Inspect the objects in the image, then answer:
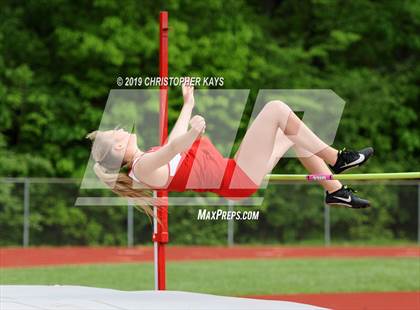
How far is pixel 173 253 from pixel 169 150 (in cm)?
1050

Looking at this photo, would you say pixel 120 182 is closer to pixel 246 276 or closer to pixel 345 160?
pixel 345 160

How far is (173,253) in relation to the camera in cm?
1625

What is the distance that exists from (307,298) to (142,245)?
7.65 meters

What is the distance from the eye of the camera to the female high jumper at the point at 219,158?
6195mm

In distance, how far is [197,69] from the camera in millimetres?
18141

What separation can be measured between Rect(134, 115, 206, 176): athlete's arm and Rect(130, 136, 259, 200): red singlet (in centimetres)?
20

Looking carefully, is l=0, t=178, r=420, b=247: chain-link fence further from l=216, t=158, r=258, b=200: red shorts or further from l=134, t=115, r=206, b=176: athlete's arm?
l=134, t=115, r=206, b=176: athlete's arm

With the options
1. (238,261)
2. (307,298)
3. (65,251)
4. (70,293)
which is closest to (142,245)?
(65,251)

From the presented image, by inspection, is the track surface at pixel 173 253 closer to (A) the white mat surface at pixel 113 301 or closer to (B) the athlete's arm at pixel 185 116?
(A) the white mat surface at pixel 113 301

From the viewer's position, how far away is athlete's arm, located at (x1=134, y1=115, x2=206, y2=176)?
576 cm

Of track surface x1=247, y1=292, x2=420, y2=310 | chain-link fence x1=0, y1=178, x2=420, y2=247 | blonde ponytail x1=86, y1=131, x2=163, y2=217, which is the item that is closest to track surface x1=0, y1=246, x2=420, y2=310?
chain-link fence x1=0, y1=178, x2=420, y2=247

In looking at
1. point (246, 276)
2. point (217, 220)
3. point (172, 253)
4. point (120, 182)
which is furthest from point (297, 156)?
point (217, 220)

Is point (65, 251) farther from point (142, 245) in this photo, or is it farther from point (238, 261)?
point (238, 261)

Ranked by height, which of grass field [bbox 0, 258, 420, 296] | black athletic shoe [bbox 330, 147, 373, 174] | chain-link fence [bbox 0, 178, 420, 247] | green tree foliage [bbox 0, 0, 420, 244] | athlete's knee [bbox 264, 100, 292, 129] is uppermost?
green tree foliage [bbox 0, 0, 420, 244]
